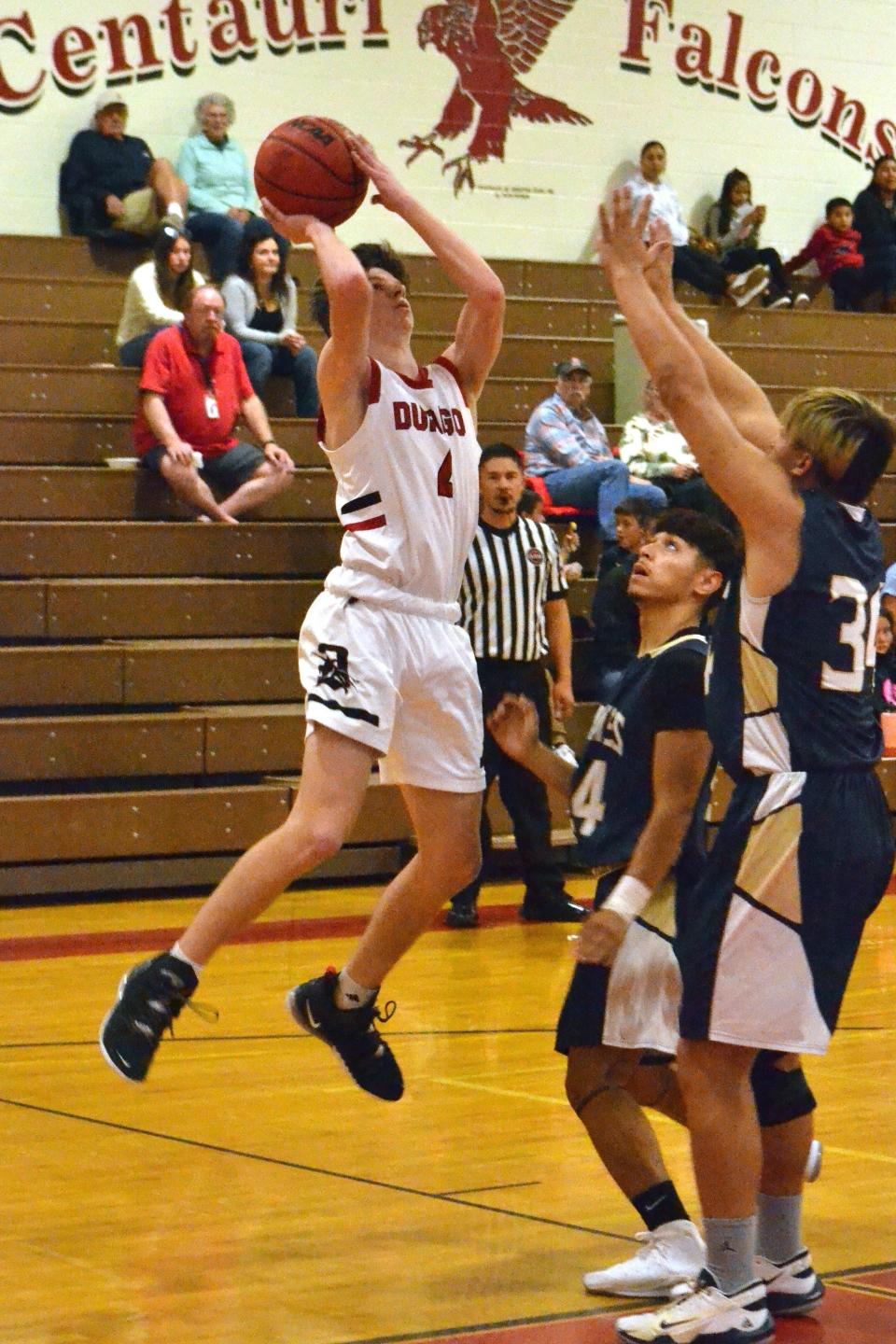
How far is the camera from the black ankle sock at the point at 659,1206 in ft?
12.2

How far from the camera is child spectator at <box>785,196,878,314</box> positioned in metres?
14.9

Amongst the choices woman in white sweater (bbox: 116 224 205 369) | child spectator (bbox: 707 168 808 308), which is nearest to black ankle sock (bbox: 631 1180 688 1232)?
woman in white sweater (bbox: 116 224 205 369)

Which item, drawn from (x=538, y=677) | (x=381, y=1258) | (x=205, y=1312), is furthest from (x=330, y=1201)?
(x=538, y=677)

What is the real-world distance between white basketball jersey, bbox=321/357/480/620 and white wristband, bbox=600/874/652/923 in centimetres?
103

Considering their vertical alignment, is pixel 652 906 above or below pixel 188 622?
above

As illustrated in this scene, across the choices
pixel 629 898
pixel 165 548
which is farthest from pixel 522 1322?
pixel 165 548

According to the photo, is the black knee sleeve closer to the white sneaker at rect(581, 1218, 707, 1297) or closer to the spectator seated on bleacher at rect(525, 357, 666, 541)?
the white sneaker at rect(581, 1218, 707, 1297)

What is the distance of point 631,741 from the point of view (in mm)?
3779

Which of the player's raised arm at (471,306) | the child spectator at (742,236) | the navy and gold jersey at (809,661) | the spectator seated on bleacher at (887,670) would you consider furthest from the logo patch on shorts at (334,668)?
the child spectator at (742,236)

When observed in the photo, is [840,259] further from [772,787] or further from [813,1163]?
[772,787]

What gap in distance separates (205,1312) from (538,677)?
16.9ft

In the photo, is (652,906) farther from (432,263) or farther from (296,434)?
(432,263)

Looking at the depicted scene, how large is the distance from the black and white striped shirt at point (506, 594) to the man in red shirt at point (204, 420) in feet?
7.16

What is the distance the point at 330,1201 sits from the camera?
4.28 metres
